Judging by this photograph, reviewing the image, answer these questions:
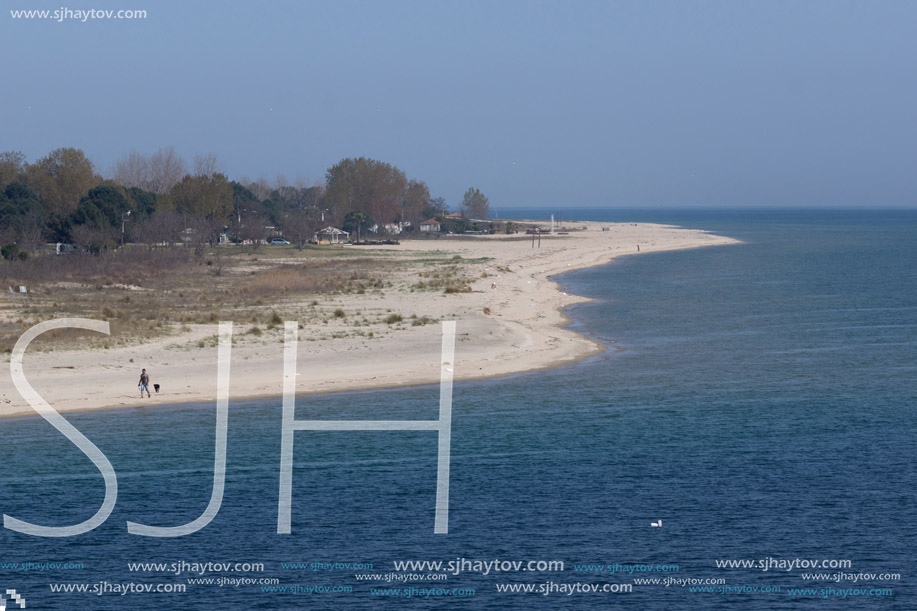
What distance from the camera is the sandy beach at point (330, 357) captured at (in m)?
35.6

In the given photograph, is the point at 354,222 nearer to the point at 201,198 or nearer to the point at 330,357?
the point at 201,198

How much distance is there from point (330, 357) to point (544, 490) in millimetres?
19169

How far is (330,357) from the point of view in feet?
140

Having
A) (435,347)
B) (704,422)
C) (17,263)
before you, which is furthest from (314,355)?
(17,263)

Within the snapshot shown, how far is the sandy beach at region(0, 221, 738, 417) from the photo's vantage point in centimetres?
3559

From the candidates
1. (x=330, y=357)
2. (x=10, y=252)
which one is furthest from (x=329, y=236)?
(x=330, y=357)

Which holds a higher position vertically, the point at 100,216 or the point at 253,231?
the point at 100,216

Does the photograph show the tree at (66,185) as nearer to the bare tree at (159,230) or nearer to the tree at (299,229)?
the bare tree at (159,230)

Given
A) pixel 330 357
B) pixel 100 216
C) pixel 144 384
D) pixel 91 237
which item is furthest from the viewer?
pixel 100 216

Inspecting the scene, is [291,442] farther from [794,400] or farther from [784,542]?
[794,400]

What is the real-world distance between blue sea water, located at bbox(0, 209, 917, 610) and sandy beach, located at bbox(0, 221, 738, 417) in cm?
174

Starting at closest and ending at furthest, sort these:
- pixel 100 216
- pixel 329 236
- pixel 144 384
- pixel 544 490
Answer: pixel 544 490
pixel 144 384
pixel 100 216
pixel 329 236

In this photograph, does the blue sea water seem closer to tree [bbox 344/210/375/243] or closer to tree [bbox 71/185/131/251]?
tree [bbox 71/185/131/251]

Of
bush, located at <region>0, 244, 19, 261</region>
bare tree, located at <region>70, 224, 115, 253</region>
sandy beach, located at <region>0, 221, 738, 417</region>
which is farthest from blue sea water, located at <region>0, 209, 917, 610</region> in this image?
bare tree, located at <region>70, 224, 115, 253</region>
